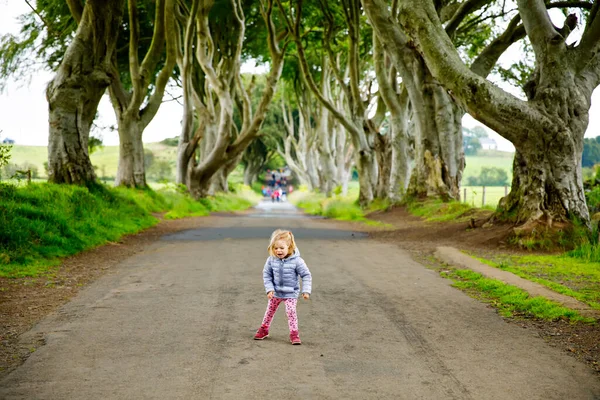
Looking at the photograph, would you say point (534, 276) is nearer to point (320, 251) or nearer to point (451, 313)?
point (451, 313)

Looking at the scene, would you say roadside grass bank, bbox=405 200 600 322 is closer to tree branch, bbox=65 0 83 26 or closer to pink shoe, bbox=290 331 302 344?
pink shoe, bbox=290 331 302 344

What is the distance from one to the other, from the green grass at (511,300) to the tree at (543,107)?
3.96 m

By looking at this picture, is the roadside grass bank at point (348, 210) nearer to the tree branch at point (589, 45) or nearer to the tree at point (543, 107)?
the tree at point (543, 107)

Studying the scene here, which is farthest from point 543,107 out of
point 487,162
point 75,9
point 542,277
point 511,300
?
point 487,162

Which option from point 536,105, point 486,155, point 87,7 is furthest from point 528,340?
point 486,155

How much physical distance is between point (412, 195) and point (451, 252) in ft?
36.9

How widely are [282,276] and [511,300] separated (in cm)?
296

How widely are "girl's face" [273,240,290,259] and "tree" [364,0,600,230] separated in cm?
757

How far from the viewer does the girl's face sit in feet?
18.9

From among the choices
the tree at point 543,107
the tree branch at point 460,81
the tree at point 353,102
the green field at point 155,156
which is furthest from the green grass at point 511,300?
the green field at point 155,156

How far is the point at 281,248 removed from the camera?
19.0 feet

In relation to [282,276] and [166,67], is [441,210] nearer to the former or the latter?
[166,67]

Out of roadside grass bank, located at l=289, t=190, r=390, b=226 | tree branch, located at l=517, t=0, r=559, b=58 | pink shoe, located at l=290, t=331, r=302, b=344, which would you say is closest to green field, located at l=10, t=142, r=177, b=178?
roadside grass bank, located at l=289, t=190, r=390, b=226

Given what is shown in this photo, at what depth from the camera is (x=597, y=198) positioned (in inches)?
701
